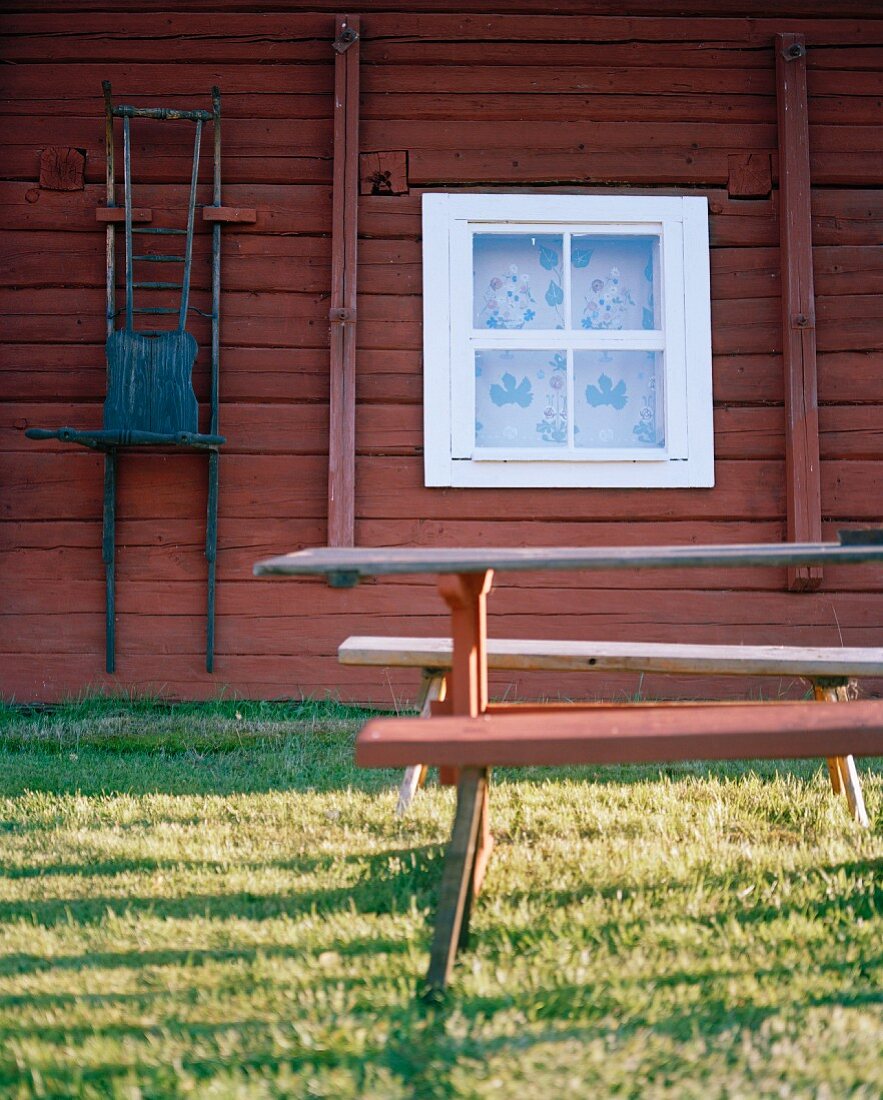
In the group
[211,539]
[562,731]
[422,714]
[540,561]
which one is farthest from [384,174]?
[562,731]

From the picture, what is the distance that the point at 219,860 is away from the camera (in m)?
2.59

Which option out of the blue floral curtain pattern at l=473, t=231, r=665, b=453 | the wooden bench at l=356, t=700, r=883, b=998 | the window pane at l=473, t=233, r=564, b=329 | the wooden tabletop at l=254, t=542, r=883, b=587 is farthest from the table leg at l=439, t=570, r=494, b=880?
the window pane at l=473, t=233, r=564, b=329

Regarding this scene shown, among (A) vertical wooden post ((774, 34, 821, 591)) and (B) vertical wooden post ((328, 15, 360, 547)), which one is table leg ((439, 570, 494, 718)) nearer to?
(B) vertical wooden post ((328, 15, 360, 547))

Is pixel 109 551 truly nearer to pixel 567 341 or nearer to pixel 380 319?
pixel 380 319

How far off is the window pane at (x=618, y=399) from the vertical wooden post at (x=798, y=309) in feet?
2.02

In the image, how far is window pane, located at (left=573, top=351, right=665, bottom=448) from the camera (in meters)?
5.03

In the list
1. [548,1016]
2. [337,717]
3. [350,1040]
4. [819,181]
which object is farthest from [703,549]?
[819,181]

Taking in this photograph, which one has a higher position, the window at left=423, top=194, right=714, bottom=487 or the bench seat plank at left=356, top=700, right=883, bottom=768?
the window at left=423, top=194, right=714, bottom=487

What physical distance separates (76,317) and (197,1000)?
389 centimetres

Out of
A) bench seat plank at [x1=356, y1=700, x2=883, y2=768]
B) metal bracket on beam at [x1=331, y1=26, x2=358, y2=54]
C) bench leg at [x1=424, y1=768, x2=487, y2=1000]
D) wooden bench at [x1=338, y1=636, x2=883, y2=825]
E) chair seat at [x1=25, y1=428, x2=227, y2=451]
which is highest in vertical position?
metal bracket on beam at [x1=331, y1=26, x2=358, y2=54]

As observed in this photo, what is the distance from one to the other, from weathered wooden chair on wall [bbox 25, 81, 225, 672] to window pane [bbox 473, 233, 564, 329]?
128 centimetres

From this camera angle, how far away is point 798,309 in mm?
4879

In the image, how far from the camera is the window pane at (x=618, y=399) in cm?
503

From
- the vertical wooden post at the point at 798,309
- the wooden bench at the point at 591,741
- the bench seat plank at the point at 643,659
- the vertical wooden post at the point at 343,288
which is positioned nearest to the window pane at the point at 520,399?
the vertical wooden post at the point at 343,288
